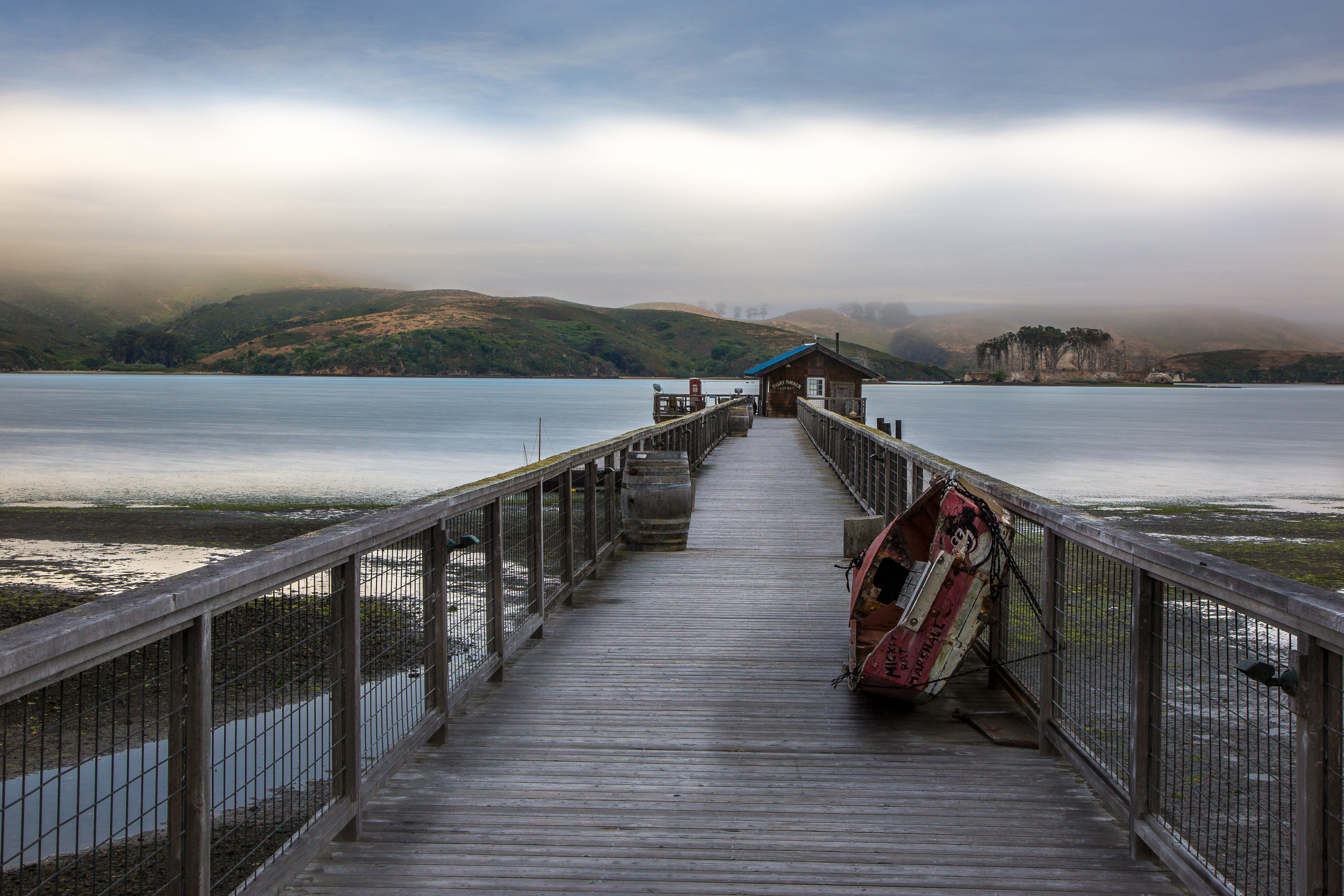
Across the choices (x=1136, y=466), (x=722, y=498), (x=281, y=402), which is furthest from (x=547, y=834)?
(x=281, y=402)

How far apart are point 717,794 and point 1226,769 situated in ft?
12.6

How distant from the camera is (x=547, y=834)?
3.45 metres

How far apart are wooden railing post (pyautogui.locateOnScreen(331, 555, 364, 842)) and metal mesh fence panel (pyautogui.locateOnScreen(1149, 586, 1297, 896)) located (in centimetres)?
260

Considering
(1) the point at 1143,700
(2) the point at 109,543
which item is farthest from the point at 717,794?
(2) the point at 109,543

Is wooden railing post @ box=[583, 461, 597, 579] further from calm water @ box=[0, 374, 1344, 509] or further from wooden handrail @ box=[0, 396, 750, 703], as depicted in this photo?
calm water @ box=[0, 374, 1344, 509]

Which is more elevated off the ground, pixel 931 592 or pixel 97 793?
pixel 931 592

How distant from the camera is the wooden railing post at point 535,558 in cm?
586

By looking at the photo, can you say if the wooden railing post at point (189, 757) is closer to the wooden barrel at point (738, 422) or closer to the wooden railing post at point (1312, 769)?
the wooden railing post at point (1312, 769)

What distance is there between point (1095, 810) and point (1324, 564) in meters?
16.3

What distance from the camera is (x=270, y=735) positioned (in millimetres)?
7465

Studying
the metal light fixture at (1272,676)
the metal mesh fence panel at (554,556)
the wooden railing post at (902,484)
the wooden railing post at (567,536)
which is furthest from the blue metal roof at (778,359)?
the metal light fixture at (1272,676)

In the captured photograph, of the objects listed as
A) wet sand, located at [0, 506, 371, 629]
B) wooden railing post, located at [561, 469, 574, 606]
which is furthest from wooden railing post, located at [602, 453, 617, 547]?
wet sand, located at [0, 506, 371, 629]

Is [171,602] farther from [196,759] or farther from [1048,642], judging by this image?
[1048,642]

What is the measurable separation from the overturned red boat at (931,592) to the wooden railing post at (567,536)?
237cm
